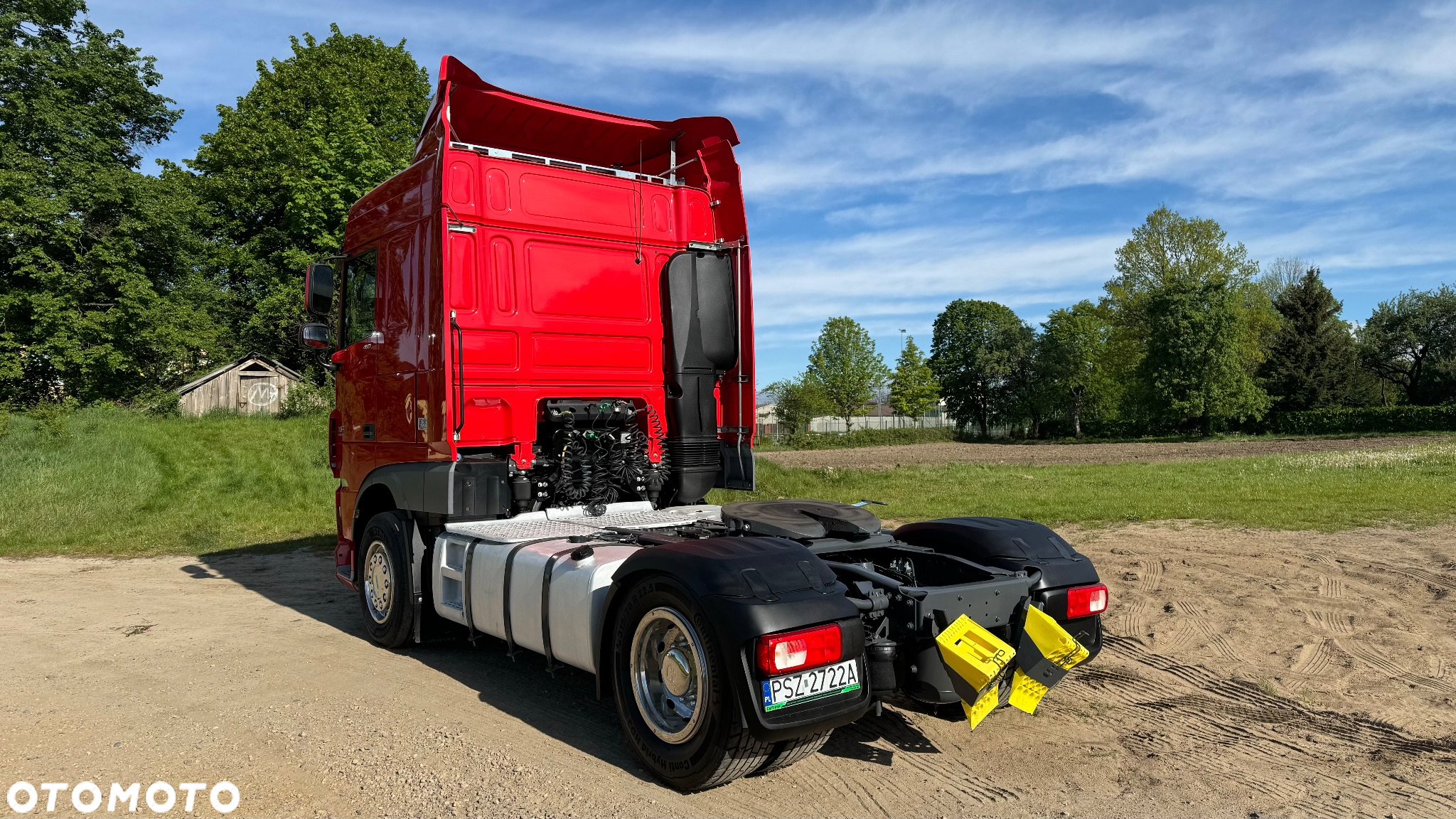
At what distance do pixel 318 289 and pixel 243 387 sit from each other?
84.5ft

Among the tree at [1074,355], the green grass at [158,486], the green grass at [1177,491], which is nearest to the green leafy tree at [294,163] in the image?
the green grass at [158,486]

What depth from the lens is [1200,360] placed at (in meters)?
52.2

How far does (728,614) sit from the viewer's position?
3.28 metres

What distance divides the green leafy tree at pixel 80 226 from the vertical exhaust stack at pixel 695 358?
24.9m

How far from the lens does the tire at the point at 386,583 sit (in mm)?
6020

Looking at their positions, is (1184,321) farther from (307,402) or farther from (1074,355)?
(307,402)

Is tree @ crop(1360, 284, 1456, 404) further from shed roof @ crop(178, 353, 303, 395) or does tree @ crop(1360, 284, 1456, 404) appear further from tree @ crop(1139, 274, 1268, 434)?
shed roof @ crop(178, 353, 303, 395)

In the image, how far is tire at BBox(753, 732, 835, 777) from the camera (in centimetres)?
346

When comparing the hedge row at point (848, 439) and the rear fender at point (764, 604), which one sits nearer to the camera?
the rear fender at point (764, 604)

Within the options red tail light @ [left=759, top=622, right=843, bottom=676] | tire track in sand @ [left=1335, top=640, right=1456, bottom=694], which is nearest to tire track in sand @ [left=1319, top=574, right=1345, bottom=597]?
tire track in sand @ [left=1335, top=640, right=1456, bottom=694]

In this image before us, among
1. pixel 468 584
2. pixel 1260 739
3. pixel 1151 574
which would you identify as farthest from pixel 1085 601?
pixel 1151 574

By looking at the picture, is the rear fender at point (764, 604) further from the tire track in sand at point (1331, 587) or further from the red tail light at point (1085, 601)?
the tire track in sand at point (1331, 587)

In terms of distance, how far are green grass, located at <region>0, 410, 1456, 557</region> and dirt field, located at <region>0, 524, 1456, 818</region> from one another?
561 cm

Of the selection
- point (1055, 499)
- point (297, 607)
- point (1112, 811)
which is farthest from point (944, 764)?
point (1055, 499)
